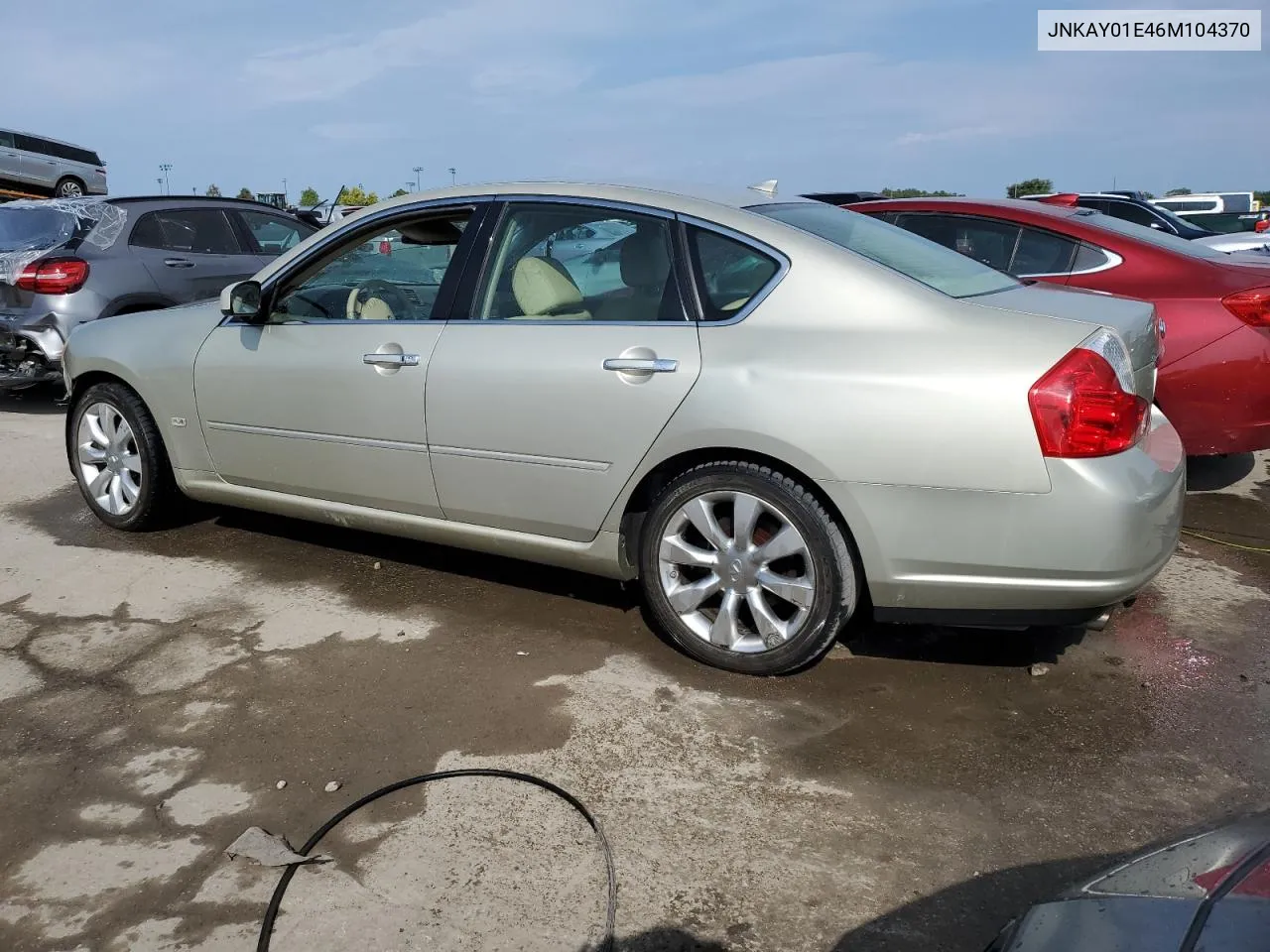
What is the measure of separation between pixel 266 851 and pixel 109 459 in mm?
3061

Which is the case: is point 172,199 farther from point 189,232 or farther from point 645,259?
point 645,259

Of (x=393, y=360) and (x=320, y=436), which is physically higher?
(x=393, y=360)

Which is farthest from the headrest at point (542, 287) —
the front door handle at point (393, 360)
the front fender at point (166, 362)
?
the front fender at point (166, 362)

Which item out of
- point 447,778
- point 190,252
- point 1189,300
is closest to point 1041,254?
point 1189,300

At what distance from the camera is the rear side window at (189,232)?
8123 mm

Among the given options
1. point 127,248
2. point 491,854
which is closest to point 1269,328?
point 491,854

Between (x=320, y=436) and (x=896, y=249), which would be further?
(x=320, y=436)

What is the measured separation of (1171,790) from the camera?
2865 mm

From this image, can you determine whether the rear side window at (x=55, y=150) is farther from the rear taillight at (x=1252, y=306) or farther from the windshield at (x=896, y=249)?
the rear taillight at (x=1252, y=306)

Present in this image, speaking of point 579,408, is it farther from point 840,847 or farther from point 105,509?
point 105,509

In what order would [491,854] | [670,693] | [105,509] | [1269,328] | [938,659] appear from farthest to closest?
[105,509]
[1269,328]
[938,659]
[670,693]
[491,854]

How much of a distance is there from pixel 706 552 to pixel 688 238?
1030mm

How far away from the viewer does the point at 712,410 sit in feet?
11.0

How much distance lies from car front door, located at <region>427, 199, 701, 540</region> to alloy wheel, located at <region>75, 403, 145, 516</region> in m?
1.90
